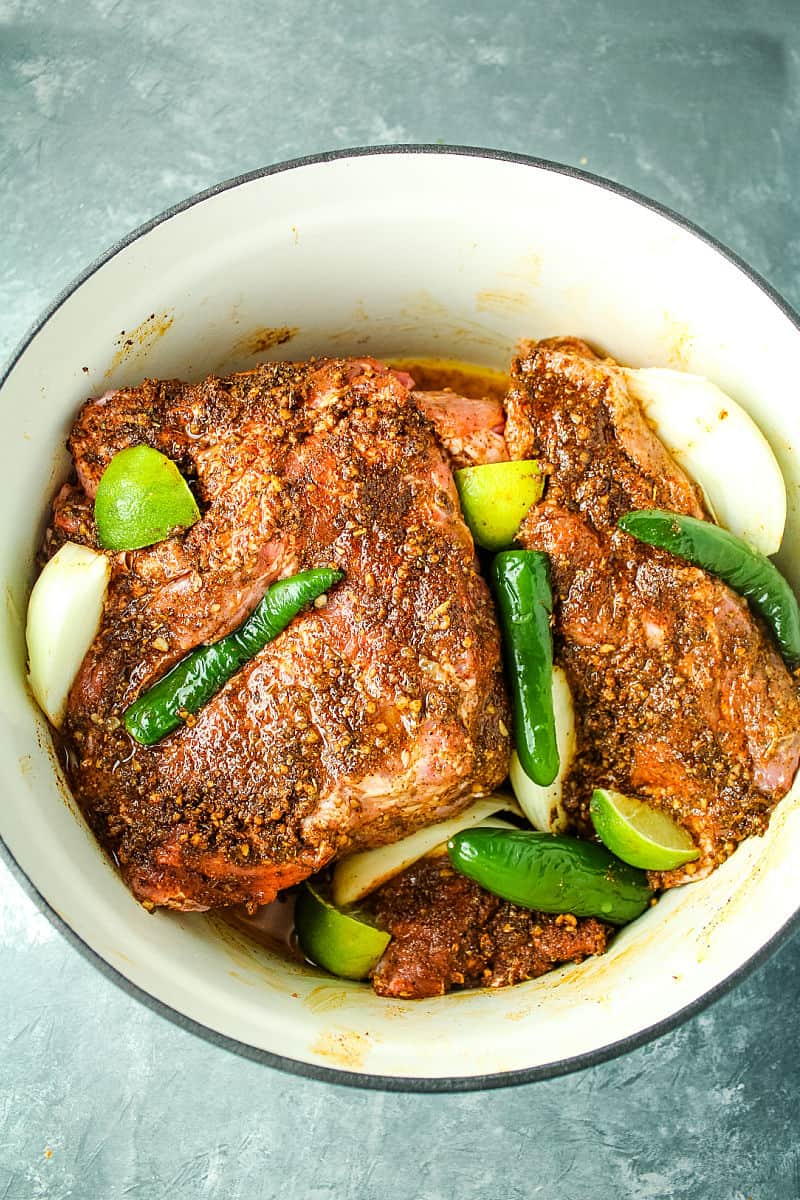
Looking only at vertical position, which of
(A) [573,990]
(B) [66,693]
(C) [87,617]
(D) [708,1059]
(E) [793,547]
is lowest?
(D) [708,1059]

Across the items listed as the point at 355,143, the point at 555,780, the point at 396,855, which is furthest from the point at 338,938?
the point at 355,143

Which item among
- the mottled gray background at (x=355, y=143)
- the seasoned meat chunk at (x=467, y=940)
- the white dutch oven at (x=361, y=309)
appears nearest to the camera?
the white dutch oven at (x=361, y=309)

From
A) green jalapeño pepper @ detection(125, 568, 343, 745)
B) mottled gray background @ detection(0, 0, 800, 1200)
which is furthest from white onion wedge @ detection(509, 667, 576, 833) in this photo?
mottled gray background @ detection(0, 0, 800, 1200)

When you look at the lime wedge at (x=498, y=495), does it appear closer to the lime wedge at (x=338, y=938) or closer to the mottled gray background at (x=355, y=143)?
the lime wedge at (x=338, y=938)

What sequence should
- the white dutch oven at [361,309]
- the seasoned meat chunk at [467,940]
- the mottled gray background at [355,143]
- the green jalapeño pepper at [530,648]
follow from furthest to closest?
1. the mottled gray background at [355,143]
2. the seasoned meat chunk at [467,940]
3. the green jalapeño pepper at [530,648]
4. the white dutch oven at [361,309]

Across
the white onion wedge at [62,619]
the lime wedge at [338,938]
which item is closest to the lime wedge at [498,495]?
the white onion wedge at [62,619]

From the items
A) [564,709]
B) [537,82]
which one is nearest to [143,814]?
[564,709]

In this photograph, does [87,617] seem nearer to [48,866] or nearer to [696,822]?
[48,866]
